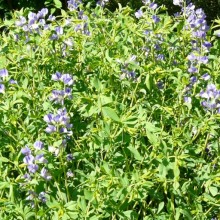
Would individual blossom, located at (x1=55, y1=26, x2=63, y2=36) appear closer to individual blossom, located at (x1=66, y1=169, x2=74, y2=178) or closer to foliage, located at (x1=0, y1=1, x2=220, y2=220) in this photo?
foliage, located at (x1=0, y1=1, x2=220, y2=220)

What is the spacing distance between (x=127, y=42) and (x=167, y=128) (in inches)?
19.1

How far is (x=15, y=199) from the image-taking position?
197cm

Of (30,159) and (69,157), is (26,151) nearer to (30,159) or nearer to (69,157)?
(30,159)

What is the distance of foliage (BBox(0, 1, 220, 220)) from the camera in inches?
74.3

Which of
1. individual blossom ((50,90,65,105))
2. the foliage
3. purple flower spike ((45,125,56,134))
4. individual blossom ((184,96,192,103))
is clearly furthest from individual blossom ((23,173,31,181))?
individual blossom ((184,96,192,103))

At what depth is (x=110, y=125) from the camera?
197 cm

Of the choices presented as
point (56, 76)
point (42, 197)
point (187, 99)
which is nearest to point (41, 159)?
point (42, 197)

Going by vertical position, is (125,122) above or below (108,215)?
above

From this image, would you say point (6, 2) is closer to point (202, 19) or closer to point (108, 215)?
point (202, 19)

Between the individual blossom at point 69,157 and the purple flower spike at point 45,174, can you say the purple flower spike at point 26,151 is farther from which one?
the individual blossom at point 69,157

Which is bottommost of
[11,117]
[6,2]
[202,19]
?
[6,2]

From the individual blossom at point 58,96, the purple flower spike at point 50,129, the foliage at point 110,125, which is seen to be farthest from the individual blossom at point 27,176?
the individual blossom at point 58,96

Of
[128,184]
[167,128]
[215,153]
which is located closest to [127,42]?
[167,128]

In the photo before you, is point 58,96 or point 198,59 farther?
point 198,59
